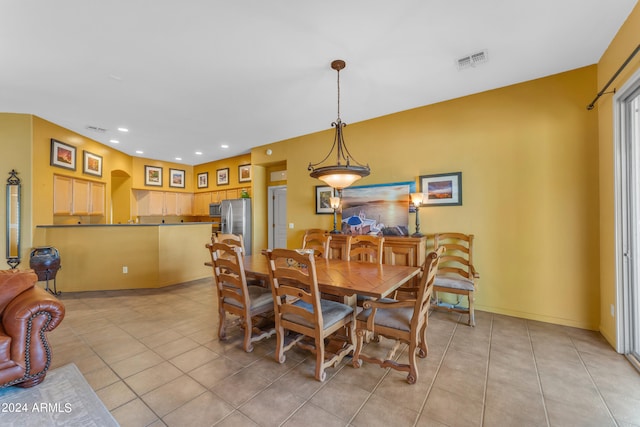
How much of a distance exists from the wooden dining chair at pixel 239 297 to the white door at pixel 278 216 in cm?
337

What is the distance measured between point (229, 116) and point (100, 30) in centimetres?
199

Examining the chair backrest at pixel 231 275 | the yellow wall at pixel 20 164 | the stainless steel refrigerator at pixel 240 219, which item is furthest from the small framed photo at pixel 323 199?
the yellow wall at pixel 20 164

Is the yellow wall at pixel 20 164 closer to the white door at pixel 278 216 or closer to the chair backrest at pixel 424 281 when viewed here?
the white door at pixel 278 216

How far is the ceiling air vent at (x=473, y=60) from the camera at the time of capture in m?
2.61

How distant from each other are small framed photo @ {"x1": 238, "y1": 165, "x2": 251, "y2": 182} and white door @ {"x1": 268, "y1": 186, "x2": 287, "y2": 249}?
798 millimetres

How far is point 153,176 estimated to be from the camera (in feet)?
23.4

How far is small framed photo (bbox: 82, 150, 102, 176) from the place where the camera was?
5195 millimetres

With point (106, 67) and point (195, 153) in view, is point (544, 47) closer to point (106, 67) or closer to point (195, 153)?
point (106, 67)

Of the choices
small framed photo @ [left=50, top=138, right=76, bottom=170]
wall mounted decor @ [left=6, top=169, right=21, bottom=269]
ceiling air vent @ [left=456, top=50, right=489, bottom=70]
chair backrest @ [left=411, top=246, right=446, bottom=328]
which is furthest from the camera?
small framed photo @ [left=50, top=138, right=76, bottom=170]

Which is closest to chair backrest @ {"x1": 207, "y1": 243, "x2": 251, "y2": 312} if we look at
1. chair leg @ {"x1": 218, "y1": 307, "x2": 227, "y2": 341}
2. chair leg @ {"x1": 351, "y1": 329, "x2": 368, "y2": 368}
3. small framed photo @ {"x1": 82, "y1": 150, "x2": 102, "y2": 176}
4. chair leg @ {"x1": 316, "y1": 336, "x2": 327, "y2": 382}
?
chair leg @ {"x1": 218, "y1": 307, "x2": 227, "y2": 341}

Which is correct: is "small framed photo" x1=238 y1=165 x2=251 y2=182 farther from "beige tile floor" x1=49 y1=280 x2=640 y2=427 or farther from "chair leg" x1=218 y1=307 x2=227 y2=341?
"chair leg" x1=218 y1=307 x2=227 y2=341

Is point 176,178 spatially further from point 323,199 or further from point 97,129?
point 323,199

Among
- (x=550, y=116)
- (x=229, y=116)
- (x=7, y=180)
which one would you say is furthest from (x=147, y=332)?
(x=550, y=116)

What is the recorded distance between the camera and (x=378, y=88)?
3.32m
